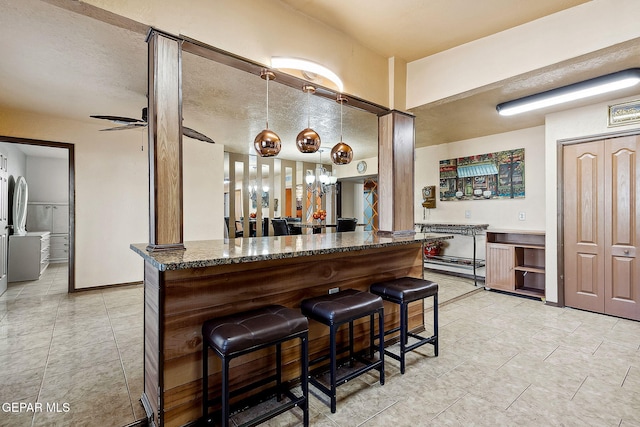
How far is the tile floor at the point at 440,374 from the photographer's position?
5.98ft

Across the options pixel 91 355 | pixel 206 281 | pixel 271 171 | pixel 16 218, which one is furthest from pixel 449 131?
pixel 16 218

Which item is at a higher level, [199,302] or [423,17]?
[423,17]

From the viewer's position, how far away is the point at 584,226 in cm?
371

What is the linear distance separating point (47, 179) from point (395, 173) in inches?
322

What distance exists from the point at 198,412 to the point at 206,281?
2.43ft

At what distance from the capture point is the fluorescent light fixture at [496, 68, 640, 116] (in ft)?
9.30

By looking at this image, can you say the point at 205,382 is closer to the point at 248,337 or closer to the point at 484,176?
the point at 248,337

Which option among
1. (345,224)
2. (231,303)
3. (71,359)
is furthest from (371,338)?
(345,224)

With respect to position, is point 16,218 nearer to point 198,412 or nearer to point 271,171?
point 271,171

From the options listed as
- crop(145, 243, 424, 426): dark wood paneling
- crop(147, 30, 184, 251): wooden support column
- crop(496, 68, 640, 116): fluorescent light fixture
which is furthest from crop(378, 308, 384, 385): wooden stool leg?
crop(496, 68, 640, 116): fluorescent light fixture

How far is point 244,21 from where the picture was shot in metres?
2.10

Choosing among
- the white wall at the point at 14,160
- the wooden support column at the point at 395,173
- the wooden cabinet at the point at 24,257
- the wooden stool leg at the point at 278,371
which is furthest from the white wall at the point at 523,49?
the wooden cabinet at the point at 24,257

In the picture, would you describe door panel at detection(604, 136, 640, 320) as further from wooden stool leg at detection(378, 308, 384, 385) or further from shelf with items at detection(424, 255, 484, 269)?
wooden stool leg at detection(378, 308, 384, 385)

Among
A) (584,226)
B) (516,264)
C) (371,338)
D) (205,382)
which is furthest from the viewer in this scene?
(516,264)
